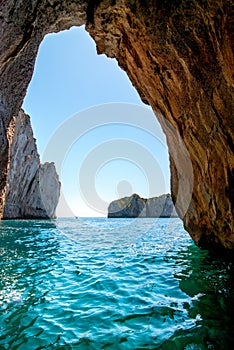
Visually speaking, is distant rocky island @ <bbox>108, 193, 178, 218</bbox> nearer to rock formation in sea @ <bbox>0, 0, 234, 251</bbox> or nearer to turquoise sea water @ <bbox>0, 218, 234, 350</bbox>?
rock formation in sea @ <bbox>0, 0, 234, 251</bbox>

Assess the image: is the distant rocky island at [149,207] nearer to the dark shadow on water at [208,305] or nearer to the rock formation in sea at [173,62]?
the rock formation in sea at [173,62]

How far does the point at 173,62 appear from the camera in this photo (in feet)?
23.0

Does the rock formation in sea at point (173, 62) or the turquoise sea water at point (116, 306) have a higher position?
the rock formation in sea at point (173, 62)

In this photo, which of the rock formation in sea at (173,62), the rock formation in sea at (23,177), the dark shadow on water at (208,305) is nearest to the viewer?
the dark shadow on water at (208,305)

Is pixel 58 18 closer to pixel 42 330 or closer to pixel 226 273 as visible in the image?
pixel 42 330

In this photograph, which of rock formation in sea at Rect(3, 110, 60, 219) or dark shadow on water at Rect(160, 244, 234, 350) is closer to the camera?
dark shadow on water at Rect(160, 244, 234, 350)

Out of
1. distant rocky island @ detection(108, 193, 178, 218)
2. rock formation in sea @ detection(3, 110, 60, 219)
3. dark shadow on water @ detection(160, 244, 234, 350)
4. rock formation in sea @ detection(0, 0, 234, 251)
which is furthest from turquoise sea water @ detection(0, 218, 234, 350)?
distant rocky island @ detection(108, 193, 178, 218)

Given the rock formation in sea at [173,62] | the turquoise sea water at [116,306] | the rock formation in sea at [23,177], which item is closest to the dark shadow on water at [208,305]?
the turquoise sea water at [116,306]

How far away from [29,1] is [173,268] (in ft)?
29.8

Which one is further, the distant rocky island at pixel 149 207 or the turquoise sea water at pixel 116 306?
the distant rocky island at pixel 149 207

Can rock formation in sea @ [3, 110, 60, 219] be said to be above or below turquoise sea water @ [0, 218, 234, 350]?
above

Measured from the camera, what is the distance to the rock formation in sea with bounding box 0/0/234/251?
193 inches

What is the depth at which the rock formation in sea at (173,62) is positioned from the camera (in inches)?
193

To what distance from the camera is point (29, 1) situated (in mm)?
5027
